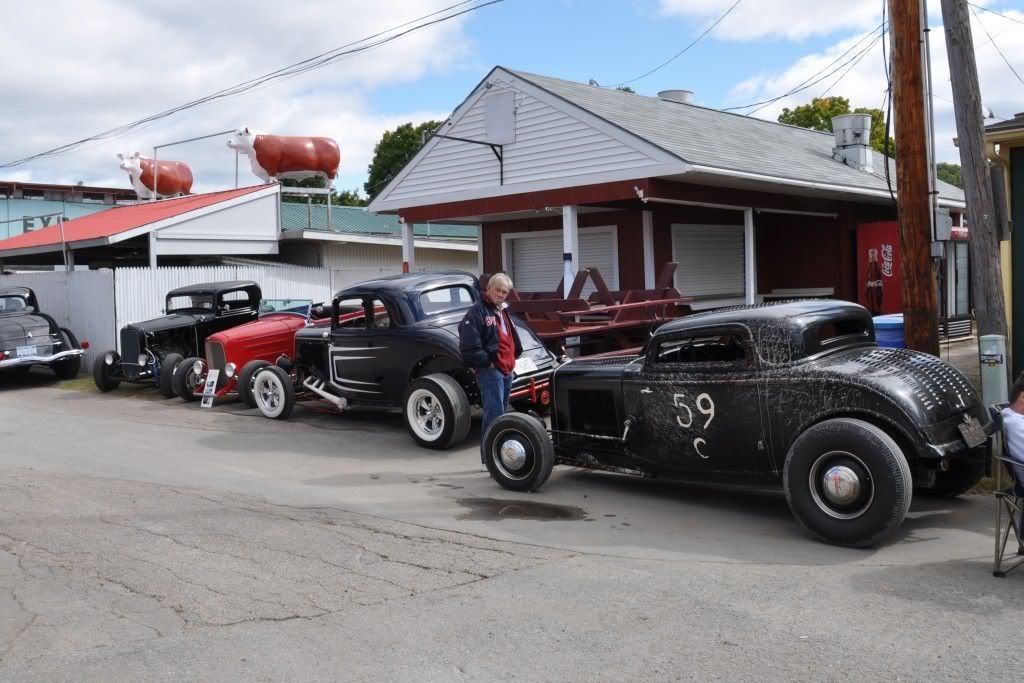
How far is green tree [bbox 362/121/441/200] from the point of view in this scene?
55844mm

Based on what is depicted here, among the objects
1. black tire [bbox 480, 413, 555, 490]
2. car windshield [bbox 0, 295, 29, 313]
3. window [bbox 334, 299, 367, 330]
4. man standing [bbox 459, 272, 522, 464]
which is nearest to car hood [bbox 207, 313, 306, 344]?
window [bbox 334, 299, 367, 330]

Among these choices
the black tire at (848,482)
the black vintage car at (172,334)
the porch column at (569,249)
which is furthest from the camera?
the porch column at (569,249)

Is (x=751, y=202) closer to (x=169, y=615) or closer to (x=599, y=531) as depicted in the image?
(x=599, y=531)

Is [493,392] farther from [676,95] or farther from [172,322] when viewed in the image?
[676,95]

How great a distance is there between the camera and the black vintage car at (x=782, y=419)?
5.93m

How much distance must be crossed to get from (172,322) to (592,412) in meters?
10.1

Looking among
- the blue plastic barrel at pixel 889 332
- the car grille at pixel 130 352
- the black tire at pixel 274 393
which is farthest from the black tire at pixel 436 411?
the car grille at pixel 130 352

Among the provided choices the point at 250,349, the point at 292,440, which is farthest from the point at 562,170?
the point at 292,440

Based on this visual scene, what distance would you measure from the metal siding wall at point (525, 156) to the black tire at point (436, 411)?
Result: 6.68m

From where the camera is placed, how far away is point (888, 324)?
9.56 meters

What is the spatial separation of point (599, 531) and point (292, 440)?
528cm

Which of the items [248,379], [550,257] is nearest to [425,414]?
[248,379]

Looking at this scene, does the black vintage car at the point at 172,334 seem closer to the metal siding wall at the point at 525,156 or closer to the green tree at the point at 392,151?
the metal siding wall at the point at 525,156

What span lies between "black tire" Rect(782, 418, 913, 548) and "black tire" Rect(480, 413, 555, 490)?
7.01 ft
